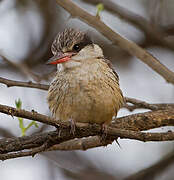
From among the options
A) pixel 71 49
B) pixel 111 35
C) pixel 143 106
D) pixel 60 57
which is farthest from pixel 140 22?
pixel 60 57

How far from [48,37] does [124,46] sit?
189 centimetres

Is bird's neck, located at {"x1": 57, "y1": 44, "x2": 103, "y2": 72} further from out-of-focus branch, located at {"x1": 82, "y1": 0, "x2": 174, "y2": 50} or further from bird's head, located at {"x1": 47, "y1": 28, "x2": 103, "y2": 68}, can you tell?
out-of-focus branch, located at {"x1": 82, "y1": 0, "x2": 174, "y2": 50}

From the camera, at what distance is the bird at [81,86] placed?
3.42 m

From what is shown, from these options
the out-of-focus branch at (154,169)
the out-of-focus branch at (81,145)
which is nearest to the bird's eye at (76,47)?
the out-of-focus branch at (81,145)

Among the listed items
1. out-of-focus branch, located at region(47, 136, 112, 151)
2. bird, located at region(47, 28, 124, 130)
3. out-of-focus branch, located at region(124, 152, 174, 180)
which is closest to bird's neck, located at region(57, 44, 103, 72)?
bird, located at region(47, 28, 124, 130)

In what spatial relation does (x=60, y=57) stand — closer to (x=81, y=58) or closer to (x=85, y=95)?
(x=81, y=58)

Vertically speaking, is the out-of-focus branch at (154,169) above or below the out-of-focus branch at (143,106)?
below

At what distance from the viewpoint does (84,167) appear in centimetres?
538

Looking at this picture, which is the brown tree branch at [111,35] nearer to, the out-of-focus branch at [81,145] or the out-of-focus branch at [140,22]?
the out-of-focus branch at [140,22]

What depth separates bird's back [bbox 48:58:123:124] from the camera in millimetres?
3410

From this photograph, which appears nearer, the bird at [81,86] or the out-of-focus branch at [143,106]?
the bird at [81,86]

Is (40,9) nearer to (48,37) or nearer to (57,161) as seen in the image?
(48,37)

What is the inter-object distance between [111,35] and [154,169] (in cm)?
175

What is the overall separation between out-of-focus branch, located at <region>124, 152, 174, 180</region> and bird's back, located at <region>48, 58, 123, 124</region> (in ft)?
4.35
